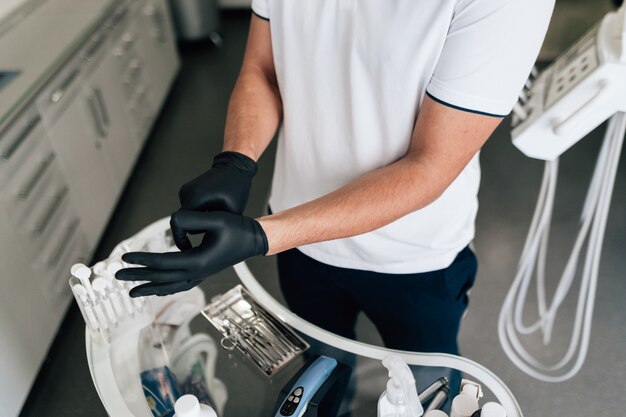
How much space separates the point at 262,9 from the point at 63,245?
1.51m

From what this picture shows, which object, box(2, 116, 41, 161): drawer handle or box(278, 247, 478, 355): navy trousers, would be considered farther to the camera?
box(2, 116, 41, 161): drawer handle

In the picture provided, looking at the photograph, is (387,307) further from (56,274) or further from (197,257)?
(56,274)

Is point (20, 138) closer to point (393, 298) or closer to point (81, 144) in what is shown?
point (81, 144)

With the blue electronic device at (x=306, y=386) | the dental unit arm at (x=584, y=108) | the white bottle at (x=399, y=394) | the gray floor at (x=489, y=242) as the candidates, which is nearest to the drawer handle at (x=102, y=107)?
the gray floor at (x=489, y=242)

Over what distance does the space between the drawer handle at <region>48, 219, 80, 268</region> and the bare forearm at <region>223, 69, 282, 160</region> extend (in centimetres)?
127

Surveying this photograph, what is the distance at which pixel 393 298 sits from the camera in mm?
1153

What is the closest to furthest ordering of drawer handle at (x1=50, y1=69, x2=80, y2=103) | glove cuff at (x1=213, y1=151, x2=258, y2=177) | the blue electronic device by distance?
1. the blue electronic device
2. glove cuff at (x1=213, y1=151, x2=258, y2=177)
3. drawer handle at (x1=50, y1=69, x2=80, y2=103)

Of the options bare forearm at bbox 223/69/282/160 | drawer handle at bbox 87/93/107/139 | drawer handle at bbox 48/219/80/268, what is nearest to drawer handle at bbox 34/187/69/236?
drawer handle at bbox 48/219/80/268

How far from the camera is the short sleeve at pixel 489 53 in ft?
2.51

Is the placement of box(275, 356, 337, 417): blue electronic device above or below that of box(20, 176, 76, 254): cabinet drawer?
above

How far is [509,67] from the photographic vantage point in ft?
2.62

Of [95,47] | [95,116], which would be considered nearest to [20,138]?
[95,116]

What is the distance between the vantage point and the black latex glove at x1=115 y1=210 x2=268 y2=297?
77 centimetres

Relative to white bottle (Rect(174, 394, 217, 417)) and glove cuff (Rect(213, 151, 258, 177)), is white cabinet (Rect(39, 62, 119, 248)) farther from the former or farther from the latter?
white bottle (Rect(174, 394, 217, 417))
